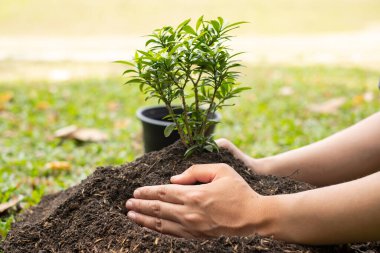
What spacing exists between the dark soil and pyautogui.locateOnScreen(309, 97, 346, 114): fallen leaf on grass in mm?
3190

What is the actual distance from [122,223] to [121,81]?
511 centimetres

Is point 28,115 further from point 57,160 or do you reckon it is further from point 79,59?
point 79,59

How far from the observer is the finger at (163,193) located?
1.78 meters

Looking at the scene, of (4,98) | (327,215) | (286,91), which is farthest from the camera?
(286,91)

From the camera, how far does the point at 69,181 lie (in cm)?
326

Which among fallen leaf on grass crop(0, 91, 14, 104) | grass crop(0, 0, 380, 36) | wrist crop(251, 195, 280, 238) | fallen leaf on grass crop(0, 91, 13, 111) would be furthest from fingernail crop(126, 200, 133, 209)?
grass crop(0, 0, 380, 36)

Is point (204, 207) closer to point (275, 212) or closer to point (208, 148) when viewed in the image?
point (275, 212)

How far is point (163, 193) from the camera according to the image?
1830 millimetres

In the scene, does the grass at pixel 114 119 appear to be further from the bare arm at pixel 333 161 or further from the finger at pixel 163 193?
the bare arm at pixel 333 161

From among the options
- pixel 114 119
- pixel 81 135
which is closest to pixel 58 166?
pixel 81 135

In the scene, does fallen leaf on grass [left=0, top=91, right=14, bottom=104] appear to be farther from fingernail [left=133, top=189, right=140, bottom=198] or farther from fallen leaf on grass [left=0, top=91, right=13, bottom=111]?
fingernail [left=133, top=189, right=140, bottom=198]

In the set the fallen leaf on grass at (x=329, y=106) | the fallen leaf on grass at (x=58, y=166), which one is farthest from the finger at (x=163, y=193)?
the fallen leaf on grass at (x=329, y=106)

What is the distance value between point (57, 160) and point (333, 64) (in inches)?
224

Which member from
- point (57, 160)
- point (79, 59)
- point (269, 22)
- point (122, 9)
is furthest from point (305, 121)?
point (122, 9)
